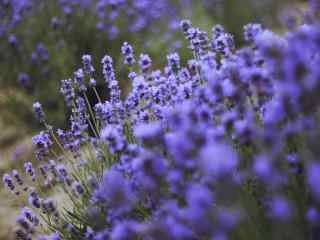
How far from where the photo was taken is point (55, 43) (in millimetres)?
5137

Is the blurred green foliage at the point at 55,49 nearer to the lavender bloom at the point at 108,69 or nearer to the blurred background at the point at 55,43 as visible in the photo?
the blurred background at the point at 55,43

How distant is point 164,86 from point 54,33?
123 inches

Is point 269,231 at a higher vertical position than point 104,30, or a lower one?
lower

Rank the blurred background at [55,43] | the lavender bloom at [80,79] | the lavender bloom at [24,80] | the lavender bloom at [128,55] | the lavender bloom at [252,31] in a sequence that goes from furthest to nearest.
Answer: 1. the blurred background at [55,43]
2. the lavender bloom at [24,80]
3. the lavender bloom at [80,79]
4. the lavender bloom at [128,55]
5. the lavender bloom at [252,31]

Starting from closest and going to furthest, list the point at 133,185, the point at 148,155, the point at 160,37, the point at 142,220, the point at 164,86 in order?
the point at 148,155 → the point at 133,185 → the point at 142,220 → the point at 164,86 → the point at 160,37

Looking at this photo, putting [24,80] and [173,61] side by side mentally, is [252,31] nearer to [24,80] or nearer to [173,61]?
[173,61]

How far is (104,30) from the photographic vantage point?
17.2ft

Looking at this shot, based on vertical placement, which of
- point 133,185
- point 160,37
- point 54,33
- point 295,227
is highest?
point 160,37

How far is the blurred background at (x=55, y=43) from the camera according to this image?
4.90 metres

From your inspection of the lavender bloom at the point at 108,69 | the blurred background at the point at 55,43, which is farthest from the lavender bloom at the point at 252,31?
the blurred background at the point at 55,43

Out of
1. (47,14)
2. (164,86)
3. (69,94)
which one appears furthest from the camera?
(47,14)

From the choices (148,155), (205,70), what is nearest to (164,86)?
(205,70)

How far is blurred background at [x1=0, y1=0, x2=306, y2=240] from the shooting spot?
490 cm

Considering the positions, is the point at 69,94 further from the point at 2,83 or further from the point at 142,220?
the point at 2,83
